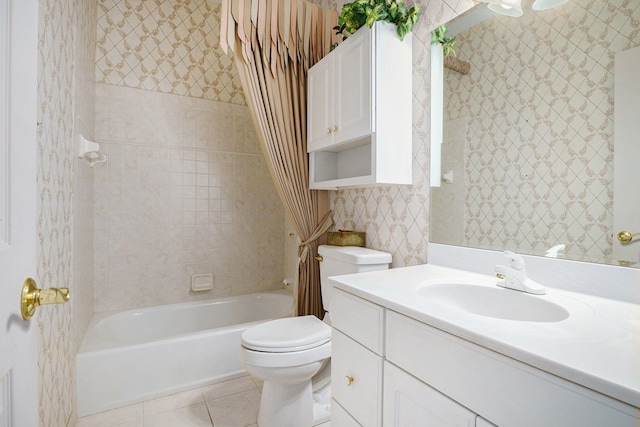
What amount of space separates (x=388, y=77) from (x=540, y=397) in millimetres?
1313

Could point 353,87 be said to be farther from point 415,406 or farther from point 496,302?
point 415,406

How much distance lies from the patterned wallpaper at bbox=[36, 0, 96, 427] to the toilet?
0.72 metres

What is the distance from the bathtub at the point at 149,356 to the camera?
1.61m

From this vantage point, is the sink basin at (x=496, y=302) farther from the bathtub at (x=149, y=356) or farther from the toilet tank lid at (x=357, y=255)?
the bathtub at (x=149, y=356)

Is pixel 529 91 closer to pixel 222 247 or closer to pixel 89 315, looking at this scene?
pixel 222 247

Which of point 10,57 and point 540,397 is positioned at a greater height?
point 10,57

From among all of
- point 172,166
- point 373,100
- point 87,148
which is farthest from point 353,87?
point 172,166

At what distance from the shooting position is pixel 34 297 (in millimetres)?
530

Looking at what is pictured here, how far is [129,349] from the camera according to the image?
66.1 inches

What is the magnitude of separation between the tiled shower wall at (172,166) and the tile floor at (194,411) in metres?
0.82

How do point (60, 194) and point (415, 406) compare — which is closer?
point (415, 406)

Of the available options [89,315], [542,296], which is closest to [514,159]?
[542,296]

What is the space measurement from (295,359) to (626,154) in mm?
1376

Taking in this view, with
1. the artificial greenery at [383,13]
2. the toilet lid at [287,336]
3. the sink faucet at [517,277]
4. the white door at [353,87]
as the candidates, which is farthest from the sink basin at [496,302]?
the artificial greenery at [383,13]
